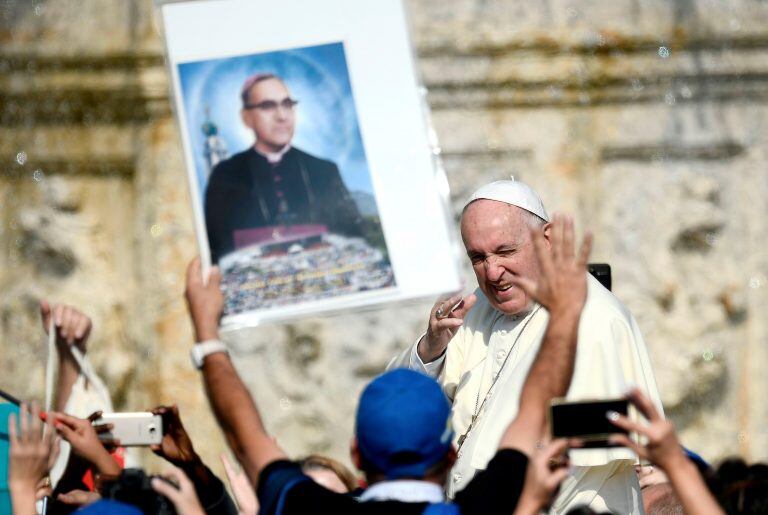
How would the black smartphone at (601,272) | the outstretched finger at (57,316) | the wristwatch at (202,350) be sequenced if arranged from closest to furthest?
the wristwatch at (202,350) → the outstretched finger at (57,316) → the black smartphone at (601,272)

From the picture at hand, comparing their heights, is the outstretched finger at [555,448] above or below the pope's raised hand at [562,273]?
below

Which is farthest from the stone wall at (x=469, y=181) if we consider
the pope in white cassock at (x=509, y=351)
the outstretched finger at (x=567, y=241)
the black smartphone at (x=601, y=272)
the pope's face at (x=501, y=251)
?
the outstretched finger at (x=567, y=241)

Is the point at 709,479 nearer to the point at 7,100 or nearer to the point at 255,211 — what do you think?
the point at 255,211

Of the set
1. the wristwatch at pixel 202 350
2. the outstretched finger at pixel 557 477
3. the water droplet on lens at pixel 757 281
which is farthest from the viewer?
the water droplet on lens at pixel 757 281

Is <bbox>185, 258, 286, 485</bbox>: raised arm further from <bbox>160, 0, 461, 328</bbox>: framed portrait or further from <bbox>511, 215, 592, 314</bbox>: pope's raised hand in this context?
<bbox>511, 215, 592, 314</bbox>: pope's raised hand

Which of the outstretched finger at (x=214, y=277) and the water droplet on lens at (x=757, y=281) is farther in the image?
the water droplet on lens at (x=757, y=281)

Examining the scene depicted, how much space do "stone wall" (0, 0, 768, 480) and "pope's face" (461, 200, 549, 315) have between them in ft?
6.87

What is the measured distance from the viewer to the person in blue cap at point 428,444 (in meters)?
2.88

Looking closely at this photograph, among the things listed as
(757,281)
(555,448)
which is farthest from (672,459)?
(757,281)

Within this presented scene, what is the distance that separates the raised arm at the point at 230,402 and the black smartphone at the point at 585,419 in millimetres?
699

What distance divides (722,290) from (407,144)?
3.61 meters

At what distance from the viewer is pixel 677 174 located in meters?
7.20

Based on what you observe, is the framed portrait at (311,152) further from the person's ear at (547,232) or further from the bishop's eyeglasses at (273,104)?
the person's ear at (547,232)

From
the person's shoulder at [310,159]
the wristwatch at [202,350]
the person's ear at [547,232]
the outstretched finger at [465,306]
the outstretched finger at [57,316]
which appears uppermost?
the person's shoulder at [310,159]
